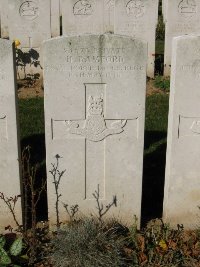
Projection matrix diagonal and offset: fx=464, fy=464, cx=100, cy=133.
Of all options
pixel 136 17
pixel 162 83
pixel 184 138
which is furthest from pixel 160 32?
pixel 184 138

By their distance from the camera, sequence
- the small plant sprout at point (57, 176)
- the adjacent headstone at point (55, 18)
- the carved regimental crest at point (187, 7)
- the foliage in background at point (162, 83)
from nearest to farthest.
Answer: the small plant sprout at point (57, 176) < the foliage in background at point (162, 83) < the carved regimental crest at point (187, 7) < the adjacent headstone at point (55, 18)

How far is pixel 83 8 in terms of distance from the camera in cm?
1101

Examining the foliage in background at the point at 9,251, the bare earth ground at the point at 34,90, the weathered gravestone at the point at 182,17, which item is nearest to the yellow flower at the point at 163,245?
the foliage in background at the point at 9,251

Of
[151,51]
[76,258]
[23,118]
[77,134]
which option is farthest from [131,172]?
[151,51]

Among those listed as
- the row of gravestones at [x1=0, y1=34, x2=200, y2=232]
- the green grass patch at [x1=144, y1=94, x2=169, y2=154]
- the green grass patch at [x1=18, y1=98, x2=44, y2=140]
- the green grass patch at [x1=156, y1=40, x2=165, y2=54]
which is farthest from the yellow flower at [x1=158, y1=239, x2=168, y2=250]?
the green grass patch at [x1=156, y1=40, x2=165, y2=54]

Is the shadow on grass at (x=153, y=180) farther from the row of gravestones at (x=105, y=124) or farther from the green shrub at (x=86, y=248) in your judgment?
the green shrub at (x=86, y=248)

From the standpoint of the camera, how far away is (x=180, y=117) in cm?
461

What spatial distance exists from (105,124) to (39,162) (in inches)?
82.4

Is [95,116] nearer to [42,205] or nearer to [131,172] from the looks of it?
[131,172]

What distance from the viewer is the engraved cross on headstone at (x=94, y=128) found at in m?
4.50

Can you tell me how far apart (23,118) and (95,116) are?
3.86 m

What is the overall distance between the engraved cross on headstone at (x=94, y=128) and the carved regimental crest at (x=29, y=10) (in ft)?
21.8

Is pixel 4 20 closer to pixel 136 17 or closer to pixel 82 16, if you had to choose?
pixel 82 16

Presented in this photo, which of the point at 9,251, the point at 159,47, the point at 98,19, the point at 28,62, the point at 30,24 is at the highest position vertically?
the point at 98,19
